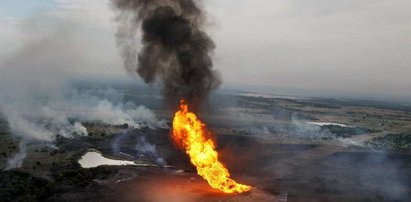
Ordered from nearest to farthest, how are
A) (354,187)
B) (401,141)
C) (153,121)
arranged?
(354,187) < (401,141) < (153,121)

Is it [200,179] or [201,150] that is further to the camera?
[200,179]

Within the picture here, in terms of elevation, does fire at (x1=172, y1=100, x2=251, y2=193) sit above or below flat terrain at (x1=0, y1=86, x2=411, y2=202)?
above

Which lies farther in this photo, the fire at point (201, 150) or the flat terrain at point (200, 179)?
the fire at point (201, 150)

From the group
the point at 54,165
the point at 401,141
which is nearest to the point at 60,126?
the point at 54,165

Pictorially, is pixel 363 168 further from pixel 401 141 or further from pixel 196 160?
pixel 401 141

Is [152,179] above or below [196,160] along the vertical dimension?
below

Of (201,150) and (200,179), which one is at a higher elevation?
(201,150)

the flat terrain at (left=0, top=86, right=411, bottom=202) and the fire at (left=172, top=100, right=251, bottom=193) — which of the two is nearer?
the flat terrain at (left=0, top=86, right=411, bottom=202)

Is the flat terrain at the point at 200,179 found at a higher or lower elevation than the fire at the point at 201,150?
lower

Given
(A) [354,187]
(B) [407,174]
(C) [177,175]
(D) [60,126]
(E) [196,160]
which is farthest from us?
(D) [60,126]

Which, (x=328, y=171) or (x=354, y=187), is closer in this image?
(x=354, y=187)
